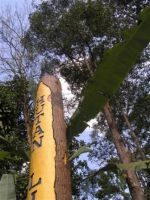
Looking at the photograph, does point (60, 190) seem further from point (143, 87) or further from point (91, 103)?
point (143, 87)

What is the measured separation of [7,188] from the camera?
6.45ft

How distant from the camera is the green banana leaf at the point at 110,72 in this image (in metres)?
1.84

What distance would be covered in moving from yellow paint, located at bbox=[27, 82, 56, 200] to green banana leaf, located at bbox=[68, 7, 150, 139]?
0.17 meters

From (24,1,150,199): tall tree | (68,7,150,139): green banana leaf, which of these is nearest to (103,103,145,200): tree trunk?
(24,1,150,199): tall tree

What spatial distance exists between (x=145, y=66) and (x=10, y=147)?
1382 cm

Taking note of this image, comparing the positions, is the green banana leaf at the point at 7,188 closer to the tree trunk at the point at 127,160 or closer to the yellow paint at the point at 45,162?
the yellow paint at the point at 45,162

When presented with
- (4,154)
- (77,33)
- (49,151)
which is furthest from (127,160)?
(49,151)

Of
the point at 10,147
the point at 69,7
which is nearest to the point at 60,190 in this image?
the point at 10,147

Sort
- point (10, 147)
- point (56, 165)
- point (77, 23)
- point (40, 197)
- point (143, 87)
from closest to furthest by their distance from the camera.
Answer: point (40, 197) → point (56, 165) → point (10, 147) → point (77, 23) → point (143, 87)

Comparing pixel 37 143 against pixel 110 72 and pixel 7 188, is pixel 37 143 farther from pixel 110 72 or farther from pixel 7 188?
pixel 110 72

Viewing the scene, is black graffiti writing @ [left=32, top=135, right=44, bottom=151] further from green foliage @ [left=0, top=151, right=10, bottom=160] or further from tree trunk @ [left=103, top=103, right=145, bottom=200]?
tree trunk @ [left=103, top=103, right=145, bottom=200]

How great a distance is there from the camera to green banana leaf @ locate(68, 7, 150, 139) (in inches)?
72.4

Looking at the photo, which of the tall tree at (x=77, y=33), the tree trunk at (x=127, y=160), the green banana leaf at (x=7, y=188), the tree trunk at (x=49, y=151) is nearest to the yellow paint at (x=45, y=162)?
the tree trunk at (x=49, y=151)

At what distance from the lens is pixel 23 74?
14.2 m
